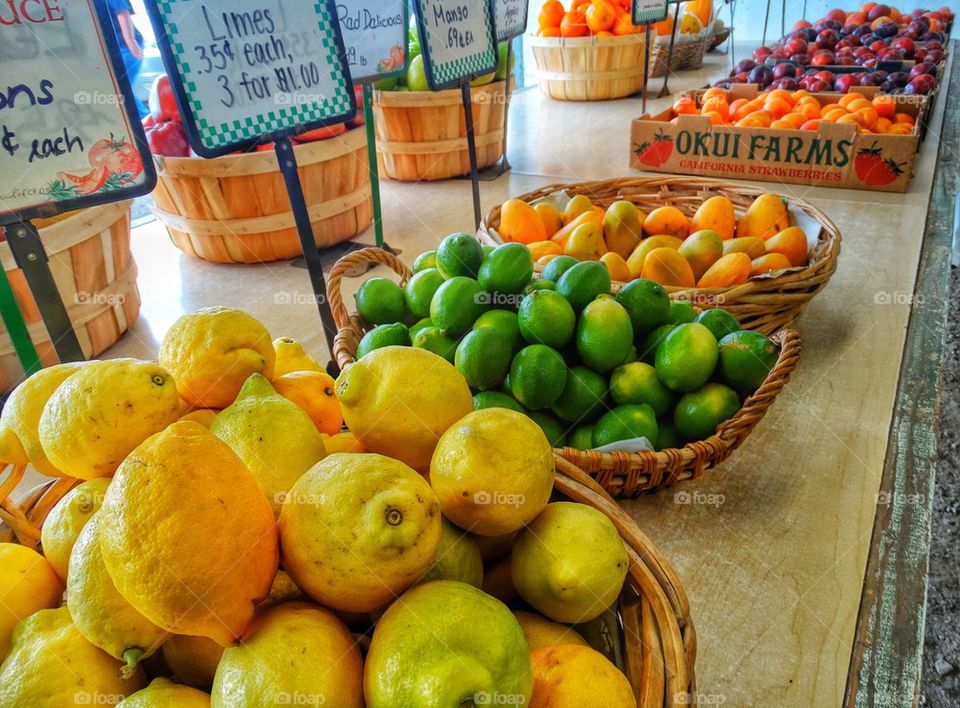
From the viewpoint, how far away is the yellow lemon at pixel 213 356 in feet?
2.18

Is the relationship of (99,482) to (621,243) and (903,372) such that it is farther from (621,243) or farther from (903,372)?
(903,372)

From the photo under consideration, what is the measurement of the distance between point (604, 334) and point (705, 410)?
0.18m

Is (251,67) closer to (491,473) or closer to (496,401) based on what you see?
(496,401)

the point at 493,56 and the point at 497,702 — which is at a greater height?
the point at 493,56

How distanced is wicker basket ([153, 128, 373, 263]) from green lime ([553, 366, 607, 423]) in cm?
126

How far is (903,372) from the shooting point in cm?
129

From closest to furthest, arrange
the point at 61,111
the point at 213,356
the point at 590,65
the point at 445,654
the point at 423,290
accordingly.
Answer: the point at 445,654 → the point at 213,356 → the point at 61,111 → the point at 423,290 → the point at 590,65

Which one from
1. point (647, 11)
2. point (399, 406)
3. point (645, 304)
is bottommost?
point (645, 304)

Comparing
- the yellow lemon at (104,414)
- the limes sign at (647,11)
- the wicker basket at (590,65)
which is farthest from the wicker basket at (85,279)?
the wicker basket at (590,65)

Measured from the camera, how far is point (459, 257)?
1112 mm

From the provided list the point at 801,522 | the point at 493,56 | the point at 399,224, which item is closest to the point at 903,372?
the point at 801,522

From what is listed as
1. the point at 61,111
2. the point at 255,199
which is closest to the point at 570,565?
the point at 61,111

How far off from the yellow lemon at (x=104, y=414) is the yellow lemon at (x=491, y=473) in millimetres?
259

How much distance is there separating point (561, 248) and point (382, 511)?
3.64 ft
